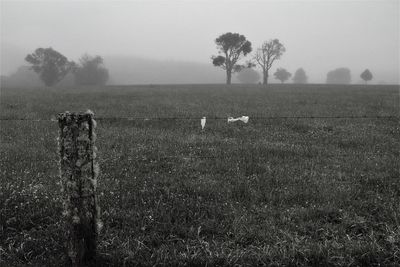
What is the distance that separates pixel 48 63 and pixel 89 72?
52.0 ft

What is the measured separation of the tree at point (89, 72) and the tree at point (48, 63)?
27.1ft

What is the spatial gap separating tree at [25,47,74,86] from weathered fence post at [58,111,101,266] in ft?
338

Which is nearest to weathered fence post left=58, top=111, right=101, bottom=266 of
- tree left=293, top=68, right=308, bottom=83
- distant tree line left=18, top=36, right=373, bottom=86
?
distant tree line left=18, top=36, right=373, bottom=86

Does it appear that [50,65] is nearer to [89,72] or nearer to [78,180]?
[89,72]

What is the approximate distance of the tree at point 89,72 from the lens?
111125mm

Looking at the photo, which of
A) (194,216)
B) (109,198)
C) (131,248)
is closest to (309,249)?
(194,216)

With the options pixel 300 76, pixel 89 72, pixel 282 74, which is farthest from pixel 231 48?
pixel 300 76

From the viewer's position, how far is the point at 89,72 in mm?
112438

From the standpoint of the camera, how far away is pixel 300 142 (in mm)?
13031

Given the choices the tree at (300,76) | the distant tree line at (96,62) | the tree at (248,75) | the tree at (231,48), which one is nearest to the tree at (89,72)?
the distant tree line at (96,62)

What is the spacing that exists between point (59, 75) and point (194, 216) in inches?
4090

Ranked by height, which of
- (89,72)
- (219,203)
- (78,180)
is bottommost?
(219,203)

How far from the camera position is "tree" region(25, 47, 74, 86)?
98125 millimetres

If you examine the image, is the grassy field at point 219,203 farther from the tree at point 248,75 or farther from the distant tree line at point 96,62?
the tree at point 248,75
